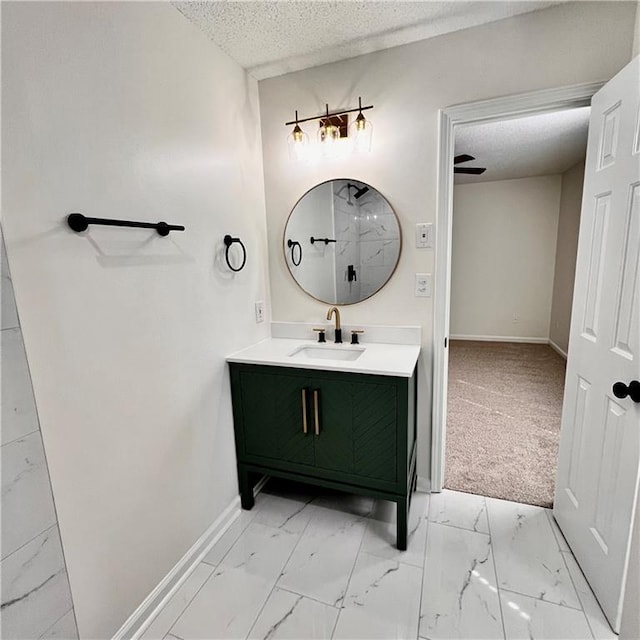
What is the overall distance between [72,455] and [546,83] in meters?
2.41

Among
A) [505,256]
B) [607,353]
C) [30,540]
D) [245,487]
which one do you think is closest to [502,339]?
[505,256]

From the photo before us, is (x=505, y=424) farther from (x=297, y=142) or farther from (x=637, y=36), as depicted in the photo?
(x=297, y=142)

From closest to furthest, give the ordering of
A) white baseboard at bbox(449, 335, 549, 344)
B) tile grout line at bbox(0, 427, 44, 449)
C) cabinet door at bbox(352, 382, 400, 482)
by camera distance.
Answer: tile grout line at bbox(0, 427, 44, 449) < cabinet door at bbox(352, 382, 400, 482) < white baseboard at bbox(449, 335, 549, 344)

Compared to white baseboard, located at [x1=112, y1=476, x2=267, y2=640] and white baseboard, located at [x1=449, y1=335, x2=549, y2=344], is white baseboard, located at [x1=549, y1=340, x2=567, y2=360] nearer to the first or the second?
white baseboard, located at [x1=449, y1=335, x2=549, y2=344]

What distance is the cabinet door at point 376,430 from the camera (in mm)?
1659

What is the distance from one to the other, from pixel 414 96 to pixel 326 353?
57.2 inches

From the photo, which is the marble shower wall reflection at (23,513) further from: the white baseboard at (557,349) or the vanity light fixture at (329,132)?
the white baseboard at (557,349)

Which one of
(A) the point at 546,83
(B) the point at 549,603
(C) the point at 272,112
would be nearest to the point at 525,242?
(A) the point at 546,83

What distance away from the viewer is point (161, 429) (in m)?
1.48

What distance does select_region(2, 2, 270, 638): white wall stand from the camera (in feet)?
3.36

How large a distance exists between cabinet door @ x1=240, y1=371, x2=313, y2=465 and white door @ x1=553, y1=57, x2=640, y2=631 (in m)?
1.24

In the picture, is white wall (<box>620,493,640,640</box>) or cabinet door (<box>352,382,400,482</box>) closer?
white wall (<box>620,493,640,640</box>)

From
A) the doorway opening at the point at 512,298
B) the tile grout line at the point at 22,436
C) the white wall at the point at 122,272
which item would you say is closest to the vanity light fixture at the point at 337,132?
the white wall at the point at 122,272

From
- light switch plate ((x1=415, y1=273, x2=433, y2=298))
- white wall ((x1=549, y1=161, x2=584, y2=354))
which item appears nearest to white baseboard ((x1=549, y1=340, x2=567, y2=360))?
white wall ((x1=549, y1=161, x2=584, y2=354))
